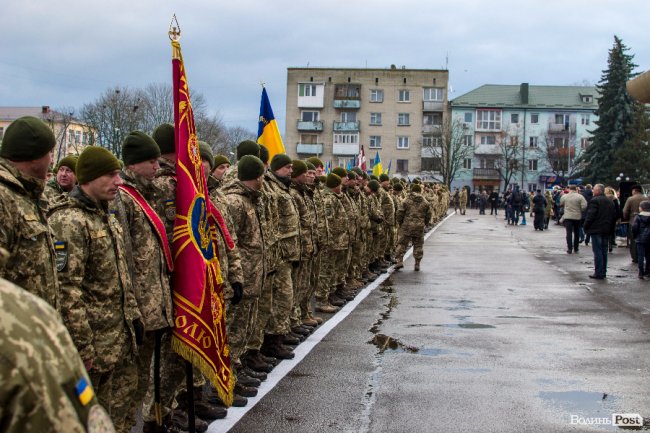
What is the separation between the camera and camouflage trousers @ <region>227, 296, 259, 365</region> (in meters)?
7.09

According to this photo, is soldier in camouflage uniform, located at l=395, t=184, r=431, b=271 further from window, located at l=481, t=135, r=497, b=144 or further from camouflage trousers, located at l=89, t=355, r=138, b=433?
window, located at l=481, t=135, r=497, b=144

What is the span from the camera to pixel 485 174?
93000 millimetres

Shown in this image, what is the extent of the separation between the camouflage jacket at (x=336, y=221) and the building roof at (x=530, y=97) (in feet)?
268

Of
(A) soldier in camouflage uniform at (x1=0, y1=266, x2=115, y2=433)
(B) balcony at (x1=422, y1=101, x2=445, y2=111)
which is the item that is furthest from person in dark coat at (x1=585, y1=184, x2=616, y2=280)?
(B) balcony at (x1=422, y1=101, x2=445, y2=111)

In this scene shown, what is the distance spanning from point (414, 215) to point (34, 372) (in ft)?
55.3

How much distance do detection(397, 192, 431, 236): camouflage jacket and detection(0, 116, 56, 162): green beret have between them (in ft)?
48.0

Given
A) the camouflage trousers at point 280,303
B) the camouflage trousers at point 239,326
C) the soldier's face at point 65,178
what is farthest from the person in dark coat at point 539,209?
the camouflage trousers at point 239,326

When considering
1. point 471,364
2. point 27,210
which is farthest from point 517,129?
point 27,210

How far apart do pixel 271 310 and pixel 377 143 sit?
86.3 meters

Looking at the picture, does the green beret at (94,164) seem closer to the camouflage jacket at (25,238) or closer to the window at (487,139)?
the camouflage jacket at (25,238)

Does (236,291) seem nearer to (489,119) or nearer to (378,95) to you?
(378,95)

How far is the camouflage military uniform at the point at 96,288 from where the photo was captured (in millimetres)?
4258

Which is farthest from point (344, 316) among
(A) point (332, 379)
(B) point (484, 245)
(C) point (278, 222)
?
(B) point (484, 245)

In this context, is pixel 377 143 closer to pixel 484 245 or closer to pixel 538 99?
pixel 538 99
